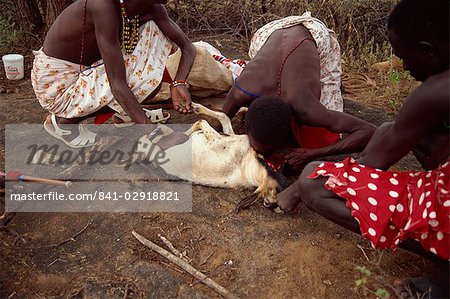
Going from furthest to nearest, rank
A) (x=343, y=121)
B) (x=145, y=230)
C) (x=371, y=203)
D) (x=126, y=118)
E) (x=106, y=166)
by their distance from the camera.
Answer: (x=126, y=118) < (x=106, y=166) < (x=343, y=121) < (x=145, y=230) < (x=371, y=203)

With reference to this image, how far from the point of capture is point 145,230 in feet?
8.33

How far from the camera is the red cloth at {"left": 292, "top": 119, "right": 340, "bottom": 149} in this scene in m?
2.96

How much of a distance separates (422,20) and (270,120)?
96 cm

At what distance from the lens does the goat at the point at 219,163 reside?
2.73 m

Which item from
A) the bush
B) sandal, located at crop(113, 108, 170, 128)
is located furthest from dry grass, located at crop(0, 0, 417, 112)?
sandal, located at crop(113, 108, 170, 128)

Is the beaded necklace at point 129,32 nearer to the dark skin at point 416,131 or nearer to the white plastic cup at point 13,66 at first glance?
the dark skin at point 416,131

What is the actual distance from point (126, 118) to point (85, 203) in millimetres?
778

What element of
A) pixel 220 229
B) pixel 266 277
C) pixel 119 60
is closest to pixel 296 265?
pixel 266 277

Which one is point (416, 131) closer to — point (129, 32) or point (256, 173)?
point (256, 173)

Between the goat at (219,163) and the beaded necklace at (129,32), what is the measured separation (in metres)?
0.69

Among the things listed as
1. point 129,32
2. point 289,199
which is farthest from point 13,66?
point 289,199

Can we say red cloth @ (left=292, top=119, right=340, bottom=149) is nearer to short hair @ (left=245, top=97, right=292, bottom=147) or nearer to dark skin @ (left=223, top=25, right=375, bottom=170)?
dark skin @ (left=223, top=25, right=375, bottom=170)

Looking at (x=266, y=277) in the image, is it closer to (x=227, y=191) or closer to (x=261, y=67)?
(x=227, y=191)

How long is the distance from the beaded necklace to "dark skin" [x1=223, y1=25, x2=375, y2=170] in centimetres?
73
